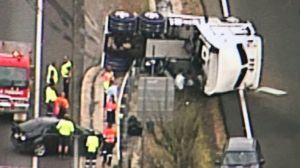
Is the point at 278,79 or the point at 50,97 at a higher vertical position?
the point at 278,79

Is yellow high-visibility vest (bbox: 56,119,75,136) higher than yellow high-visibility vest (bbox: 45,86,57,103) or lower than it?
lower

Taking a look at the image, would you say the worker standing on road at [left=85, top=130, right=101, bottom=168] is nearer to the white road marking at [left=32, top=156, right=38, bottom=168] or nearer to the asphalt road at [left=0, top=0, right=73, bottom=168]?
the white road marking at [left=32, top=156, right=38, bottom=168]

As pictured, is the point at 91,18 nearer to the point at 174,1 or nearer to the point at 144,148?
the point at 174,1

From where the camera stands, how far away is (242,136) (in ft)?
21.8

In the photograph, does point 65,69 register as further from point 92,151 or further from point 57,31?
point 92,151

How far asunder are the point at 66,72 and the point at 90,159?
0.70 meters

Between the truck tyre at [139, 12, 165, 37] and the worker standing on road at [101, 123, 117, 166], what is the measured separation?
32.0 inches

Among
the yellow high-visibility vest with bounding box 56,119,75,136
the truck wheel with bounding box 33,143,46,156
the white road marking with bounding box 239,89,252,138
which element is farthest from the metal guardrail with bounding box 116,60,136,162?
the white road marking with bounding box 239,89,252,138

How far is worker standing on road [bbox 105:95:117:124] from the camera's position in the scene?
6.58 m

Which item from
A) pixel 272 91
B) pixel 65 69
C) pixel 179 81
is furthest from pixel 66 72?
pixel 272 91

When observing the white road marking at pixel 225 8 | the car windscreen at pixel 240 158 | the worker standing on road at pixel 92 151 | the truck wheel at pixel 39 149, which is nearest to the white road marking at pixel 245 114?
the car windscreen at pixel 240 158

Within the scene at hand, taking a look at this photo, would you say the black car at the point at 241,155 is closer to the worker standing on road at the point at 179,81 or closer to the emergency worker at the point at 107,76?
the worker standing on road at the point at 179,81

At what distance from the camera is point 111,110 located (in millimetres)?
6578

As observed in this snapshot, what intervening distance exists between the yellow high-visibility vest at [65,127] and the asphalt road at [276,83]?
1.22m
